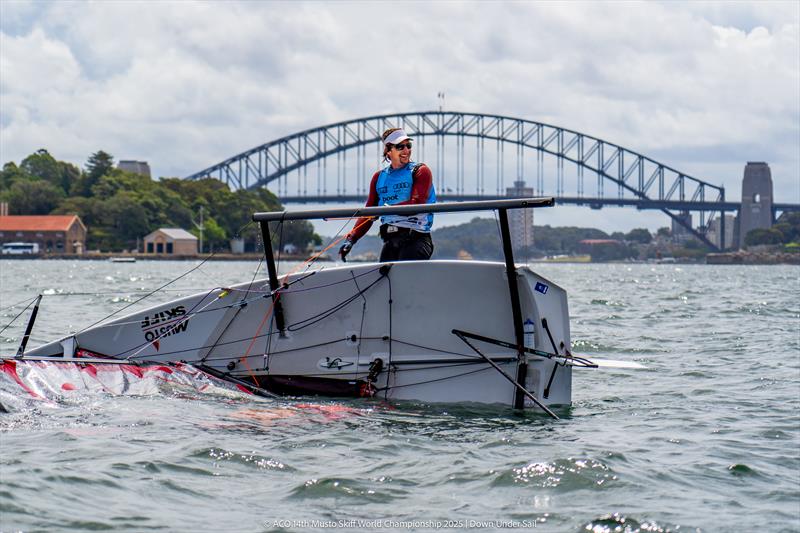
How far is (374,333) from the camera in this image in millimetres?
8375

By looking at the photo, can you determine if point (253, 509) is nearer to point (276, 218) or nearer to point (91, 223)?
point (276, 218)

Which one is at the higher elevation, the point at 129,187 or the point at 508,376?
the point at 129,187

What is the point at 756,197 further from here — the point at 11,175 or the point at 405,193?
the point at 405,193

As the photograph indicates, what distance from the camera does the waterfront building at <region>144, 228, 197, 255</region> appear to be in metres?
116

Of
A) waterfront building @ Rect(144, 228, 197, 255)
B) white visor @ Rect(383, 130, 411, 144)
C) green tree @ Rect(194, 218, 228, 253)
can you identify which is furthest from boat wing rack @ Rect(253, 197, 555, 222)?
green tree @ Rect(194, 218, 228, 253)

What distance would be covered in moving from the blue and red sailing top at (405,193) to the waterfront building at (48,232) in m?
107

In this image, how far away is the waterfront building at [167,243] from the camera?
116 m

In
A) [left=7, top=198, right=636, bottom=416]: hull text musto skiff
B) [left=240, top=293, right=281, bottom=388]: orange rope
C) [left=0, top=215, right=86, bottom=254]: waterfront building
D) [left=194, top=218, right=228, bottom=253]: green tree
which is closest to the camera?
[left=7, top=198, right=636, bottom=416]: hull text musto skiff

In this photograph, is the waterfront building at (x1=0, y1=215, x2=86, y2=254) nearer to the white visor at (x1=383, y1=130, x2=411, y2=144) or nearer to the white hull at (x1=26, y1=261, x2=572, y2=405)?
the white hull at (x1=26, y1=261, x2=572, y2=405)

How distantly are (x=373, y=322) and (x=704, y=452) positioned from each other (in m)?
2.81

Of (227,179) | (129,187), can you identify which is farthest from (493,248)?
(129,187)

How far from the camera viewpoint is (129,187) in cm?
12912

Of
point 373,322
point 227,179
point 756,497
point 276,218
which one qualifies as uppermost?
point 227,179

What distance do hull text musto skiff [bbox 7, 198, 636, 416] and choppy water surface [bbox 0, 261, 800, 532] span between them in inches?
13.1
